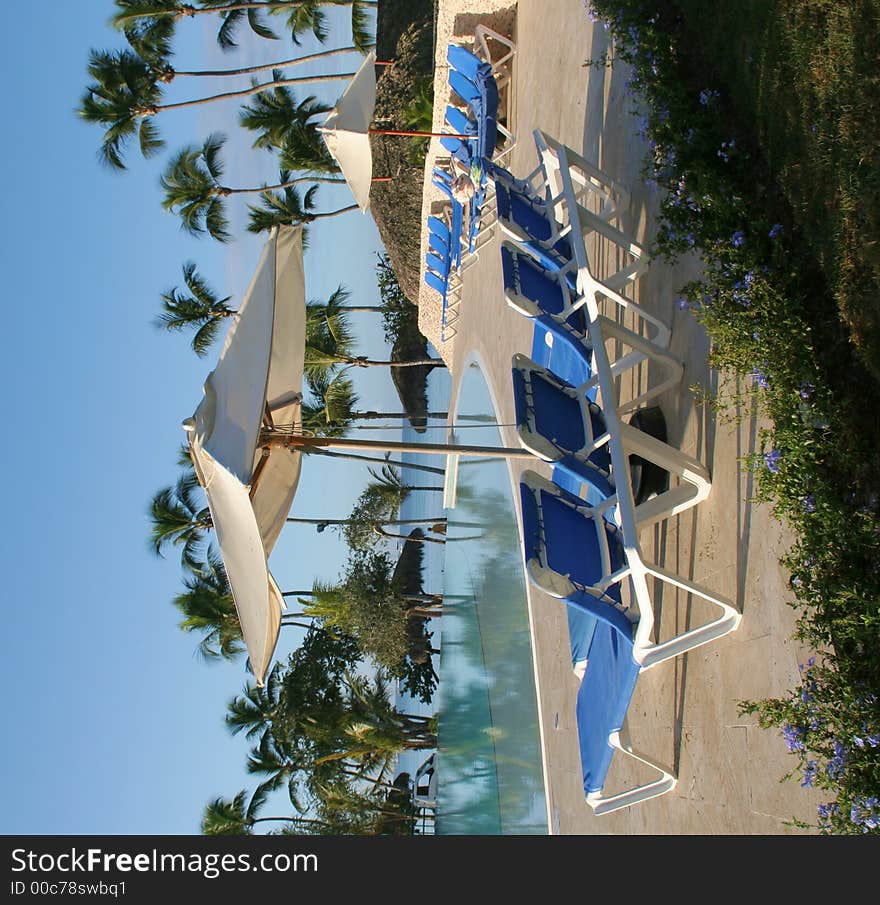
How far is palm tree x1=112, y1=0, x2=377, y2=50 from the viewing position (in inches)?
765

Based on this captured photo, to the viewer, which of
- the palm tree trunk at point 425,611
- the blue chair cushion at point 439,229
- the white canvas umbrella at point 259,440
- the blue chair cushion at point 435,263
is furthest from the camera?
the palm tree trunk at point 425,611

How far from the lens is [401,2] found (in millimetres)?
18438

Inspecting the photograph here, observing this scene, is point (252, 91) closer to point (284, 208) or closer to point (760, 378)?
point (284, 208)

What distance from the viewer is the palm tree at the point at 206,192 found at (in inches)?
787

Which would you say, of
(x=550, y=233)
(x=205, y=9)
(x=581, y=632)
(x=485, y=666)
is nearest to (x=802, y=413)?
(x=581, y=632)

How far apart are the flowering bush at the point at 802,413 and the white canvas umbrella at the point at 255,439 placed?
2.47m

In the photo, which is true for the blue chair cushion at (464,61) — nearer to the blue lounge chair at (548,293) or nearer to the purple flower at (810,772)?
the blue lounge chair at (548,293)

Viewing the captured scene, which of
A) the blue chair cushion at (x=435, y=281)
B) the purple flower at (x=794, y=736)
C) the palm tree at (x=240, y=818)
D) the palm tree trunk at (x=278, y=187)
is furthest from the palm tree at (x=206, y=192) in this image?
the purple flower at (x=794, y=736)

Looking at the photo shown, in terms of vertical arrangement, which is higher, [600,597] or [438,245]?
[438,245]

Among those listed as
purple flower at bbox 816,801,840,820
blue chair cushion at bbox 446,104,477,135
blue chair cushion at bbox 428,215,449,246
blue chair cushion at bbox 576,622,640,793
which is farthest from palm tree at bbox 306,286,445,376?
purple flower at bbox 816,801,840,820

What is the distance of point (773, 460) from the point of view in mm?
4148

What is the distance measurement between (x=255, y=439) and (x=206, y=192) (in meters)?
17.2
